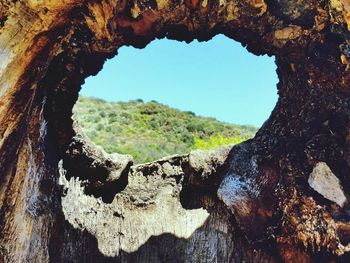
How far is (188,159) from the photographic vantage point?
3988 millimetres

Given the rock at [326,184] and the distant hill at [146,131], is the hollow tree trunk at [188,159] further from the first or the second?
the distant hill at [146,131]

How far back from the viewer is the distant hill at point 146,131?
56.2 feet

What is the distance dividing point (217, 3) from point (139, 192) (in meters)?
1.85

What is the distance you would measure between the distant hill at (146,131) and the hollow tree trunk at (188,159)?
1039cm

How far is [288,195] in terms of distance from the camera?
10.5ft

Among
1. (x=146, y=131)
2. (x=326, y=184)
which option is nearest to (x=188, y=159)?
(x=326, y=184)

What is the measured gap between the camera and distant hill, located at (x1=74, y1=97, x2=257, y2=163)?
17125 millimetres

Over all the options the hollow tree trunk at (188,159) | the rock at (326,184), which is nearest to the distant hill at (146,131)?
the hollow tree trunk at (188,159)

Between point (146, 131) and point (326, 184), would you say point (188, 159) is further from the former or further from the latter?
point (146, 131)

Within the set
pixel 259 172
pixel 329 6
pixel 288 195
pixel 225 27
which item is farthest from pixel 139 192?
pixel 329 6

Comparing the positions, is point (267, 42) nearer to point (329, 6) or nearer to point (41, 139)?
point (329, 6)

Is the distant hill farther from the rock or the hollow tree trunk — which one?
the rock

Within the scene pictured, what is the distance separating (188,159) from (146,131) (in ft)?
53.0

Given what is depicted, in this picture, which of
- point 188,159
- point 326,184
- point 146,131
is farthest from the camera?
point 146,131
